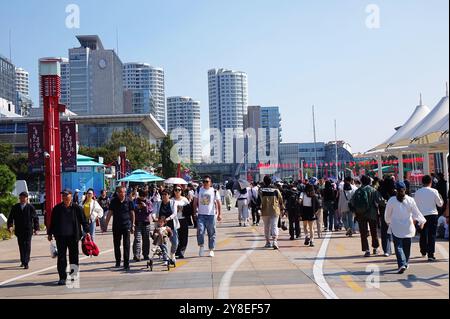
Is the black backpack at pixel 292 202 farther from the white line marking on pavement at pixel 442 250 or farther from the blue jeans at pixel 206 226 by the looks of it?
the white line marking on pavement at pixel 442 250

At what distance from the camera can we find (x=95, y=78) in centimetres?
14900

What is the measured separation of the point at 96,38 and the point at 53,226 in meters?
149

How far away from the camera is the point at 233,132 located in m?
147

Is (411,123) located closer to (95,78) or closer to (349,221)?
(349,221)

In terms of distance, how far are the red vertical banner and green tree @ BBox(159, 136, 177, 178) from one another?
56.5 metres

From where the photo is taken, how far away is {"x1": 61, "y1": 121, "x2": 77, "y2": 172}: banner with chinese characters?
26734 mm

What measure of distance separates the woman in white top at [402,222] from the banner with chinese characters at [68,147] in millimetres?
17671

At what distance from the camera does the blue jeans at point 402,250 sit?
37.5 feet

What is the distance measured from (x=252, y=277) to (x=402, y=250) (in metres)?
2.80

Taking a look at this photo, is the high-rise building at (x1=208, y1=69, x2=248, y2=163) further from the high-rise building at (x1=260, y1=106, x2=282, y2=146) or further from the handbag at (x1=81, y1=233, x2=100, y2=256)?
the handbag at (x1=81, y1=233, x2=100, y2=256)

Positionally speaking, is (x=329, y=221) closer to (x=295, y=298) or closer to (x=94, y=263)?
(x=94, y=263)

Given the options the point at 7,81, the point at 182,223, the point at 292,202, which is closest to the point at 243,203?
the point at 292,202

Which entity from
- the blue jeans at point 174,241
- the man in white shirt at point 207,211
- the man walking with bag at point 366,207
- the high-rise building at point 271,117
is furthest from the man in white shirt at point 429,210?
the high-rise building at point 271,117
